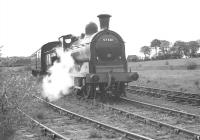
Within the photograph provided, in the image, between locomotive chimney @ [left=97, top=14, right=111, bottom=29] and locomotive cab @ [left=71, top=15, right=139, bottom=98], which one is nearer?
locomotive cab @ [left=71, top=15, right=139, bottom=98]

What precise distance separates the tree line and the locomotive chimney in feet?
130

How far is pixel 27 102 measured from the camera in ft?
25.2

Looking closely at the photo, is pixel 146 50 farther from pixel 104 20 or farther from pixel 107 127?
pixel 107 127

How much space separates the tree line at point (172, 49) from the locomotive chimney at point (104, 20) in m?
39.6

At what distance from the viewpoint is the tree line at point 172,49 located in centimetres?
5659

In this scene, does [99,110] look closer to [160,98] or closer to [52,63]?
[160,98]

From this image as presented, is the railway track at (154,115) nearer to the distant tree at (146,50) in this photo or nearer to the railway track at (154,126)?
the railway track at (154,126)

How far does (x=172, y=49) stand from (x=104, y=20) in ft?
176

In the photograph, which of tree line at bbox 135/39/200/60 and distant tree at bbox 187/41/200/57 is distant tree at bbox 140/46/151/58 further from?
distant tree at bbox 187/41/200/57

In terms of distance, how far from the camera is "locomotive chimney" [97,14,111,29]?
14602 millimetres

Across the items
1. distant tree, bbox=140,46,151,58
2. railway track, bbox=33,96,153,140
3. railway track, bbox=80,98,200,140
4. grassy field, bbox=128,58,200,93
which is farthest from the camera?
distant tree, bbox=140,46,151,58

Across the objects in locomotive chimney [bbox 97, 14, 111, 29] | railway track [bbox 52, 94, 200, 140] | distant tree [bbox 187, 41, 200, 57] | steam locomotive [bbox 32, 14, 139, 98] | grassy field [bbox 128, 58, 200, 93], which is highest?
distant tree [bbox 187, 41, 200, 57]

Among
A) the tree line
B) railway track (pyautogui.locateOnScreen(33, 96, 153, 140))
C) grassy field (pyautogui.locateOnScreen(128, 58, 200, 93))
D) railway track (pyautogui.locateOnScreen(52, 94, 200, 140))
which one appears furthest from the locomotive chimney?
the tree line

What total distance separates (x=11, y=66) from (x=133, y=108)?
5970mm
